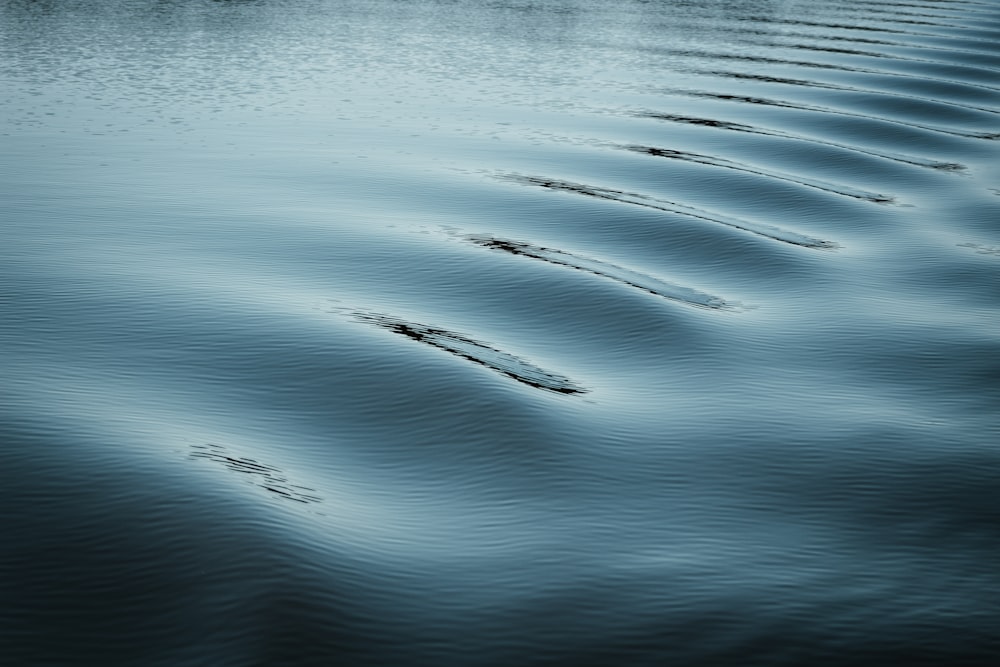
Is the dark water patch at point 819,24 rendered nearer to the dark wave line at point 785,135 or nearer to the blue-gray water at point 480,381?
the blue-gray water at point 480,381

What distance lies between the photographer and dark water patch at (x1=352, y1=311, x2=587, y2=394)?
478cm

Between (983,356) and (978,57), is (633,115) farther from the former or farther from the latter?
(978,57)

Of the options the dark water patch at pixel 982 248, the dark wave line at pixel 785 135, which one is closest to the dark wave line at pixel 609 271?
the dark water patch at pixel 982 248

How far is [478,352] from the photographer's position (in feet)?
16.4

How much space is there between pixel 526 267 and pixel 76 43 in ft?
23.6

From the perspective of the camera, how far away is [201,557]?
10.5 ft

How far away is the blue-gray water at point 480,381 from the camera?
313cm

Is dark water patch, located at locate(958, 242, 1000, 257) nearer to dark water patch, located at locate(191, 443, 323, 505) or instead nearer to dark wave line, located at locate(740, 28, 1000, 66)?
dark water patch, located at locate(191, 443, 323, 505)

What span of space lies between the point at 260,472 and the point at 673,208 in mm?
4378

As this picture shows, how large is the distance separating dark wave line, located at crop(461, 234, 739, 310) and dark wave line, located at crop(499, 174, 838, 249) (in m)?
1.26

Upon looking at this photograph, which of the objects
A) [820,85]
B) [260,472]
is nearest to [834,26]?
[820,85]

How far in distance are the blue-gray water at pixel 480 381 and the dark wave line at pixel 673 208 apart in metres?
0.04

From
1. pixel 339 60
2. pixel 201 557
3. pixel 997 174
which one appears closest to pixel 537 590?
pixel 201 557

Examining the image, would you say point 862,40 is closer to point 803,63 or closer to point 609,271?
point 803,63
